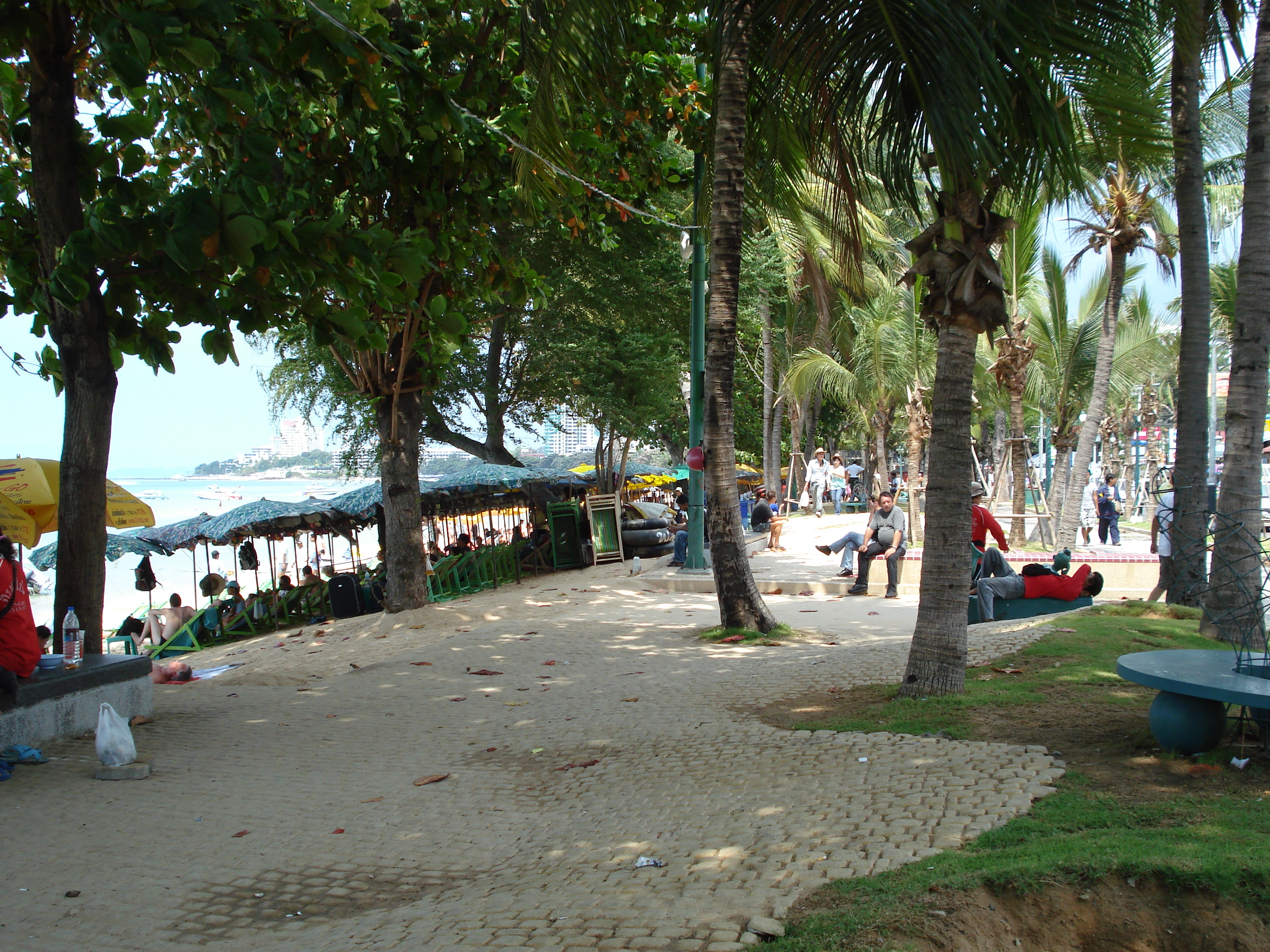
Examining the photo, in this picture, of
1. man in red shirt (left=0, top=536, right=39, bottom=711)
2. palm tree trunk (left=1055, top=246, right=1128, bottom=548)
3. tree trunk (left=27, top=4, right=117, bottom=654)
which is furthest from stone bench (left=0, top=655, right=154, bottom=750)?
palm tree trunk (left=1055, top=246, right=1128, bottom=548)

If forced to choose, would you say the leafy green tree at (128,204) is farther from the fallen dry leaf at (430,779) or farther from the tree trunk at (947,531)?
the tree trunk at (947,531)

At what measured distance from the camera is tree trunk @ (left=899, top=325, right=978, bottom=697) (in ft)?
20.4

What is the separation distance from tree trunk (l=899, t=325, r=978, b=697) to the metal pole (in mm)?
6970

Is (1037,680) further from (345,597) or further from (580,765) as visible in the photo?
(345,597)

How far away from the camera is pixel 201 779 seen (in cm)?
593

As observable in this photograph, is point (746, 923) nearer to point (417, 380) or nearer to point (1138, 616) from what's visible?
point (1138, 616)

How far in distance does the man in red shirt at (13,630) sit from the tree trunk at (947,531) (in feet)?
20.2

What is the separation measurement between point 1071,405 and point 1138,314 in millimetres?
3887

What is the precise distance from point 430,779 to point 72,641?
10.8ft

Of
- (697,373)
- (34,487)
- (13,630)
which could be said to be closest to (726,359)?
(697,373)

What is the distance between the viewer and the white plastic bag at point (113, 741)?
594 centimetres

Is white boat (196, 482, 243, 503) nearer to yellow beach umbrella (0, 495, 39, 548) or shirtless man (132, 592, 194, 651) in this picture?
shirtless man (132, 592, 194, 651)

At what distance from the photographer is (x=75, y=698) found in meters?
6.77

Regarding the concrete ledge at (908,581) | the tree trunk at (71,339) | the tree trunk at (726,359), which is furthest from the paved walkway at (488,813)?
the concrete ledge at (908,581)
